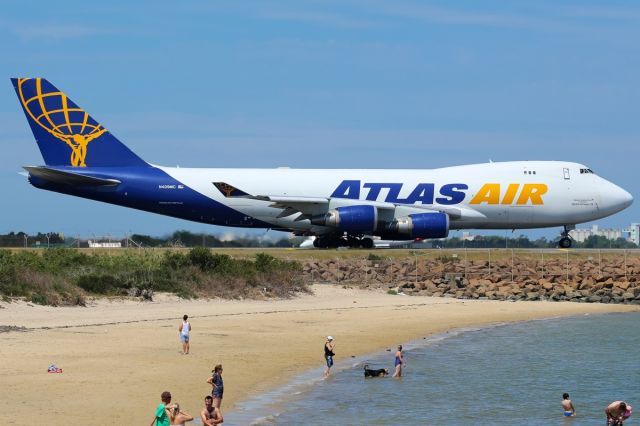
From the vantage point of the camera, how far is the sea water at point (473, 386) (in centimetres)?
2291

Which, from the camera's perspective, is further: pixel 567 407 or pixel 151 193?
pixel 151 193

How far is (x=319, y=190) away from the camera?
182 feet

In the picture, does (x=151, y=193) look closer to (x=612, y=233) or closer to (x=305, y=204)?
(x=305, y=204)

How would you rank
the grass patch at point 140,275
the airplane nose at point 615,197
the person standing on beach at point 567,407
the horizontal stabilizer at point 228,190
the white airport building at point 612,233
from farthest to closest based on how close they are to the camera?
the white airport building at point 612,233
the airplane nose at point 615,197
the horizontal stabilizer at point 228,190
the grass patch at point 140,275
the person standing on beach at point 567,407

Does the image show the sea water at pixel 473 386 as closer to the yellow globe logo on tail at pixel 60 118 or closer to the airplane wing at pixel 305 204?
the airplane wing at pixel 305 204

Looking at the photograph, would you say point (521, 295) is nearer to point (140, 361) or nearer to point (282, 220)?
point (282, 220)

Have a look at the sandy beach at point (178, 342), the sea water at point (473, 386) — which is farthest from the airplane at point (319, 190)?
the sea water at point (473, 386)

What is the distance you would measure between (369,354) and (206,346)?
16.3 ft

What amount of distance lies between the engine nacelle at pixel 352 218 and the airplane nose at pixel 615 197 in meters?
13.4

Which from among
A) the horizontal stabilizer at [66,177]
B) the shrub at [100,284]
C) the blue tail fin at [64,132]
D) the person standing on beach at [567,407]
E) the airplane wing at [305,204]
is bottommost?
the person standing on beach at [567,407]

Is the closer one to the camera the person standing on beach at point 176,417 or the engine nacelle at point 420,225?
the person standing on beach at point 176,417

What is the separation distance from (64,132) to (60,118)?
0.82 metres

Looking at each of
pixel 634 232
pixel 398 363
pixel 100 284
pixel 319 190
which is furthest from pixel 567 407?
pixel 634 232

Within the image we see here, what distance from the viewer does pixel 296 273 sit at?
51.0 meters
